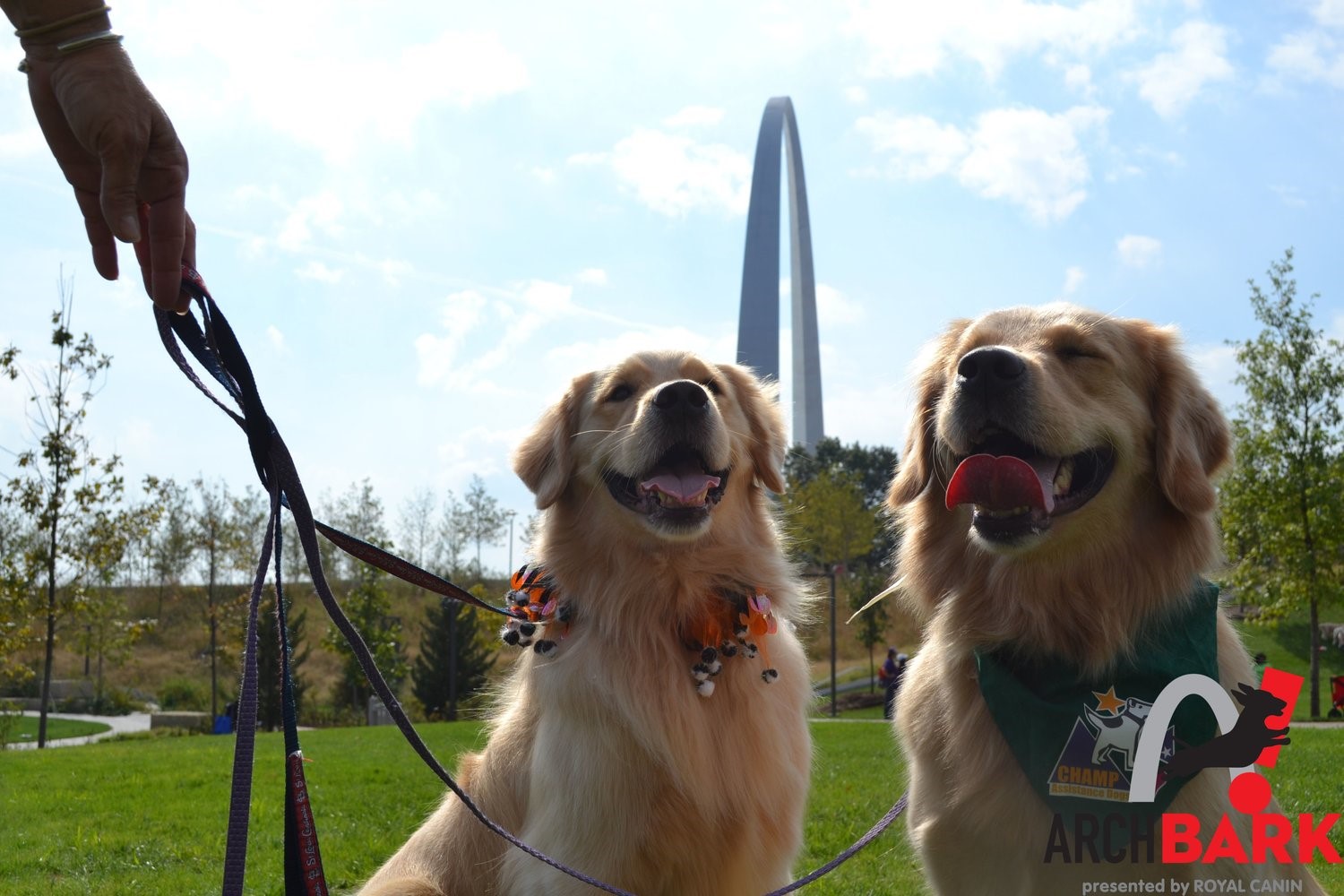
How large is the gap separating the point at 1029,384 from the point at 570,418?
199cm

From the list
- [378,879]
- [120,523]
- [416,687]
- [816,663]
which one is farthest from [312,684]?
[378,879]

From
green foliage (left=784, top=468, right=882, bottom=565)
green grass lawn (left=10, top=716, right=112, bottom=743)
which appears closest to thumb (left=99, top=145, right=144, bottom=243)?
green grass lawn (left=10, top=716, right=112, bottom=743)

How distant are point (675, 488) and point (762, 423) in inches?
27.5

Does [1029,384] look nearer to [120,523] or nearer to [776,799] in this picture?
[776,799]

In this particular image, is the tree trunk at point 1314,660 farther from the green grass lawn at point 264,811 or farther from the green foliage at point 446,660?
the green foliage at point 446,660

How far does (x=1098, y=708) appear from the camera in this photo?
2893mm

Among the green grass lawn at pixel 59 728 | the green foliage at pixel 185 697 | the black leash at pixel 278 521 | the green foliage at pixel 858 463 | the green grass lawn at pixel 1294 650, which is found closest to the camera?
the black leash at pixel 278 521

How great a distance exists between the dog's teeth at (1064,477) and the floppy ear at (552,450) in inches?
75.3

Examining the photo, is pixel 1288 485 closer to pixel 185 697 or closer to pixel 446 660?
pixel 446 660

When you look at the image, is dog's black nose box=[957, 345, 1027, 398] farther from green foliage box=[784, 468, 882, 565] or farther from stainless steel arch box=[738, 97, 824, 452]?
stainless steel arch box=[738, 97, 824, 452]

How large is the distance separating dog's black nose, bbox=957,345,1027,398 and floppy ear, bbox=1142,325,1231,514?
567 mm

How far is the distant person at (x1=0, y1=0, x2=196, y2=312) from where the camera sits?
2404mm

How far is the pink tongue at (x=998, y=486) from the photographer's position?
286 centimetres

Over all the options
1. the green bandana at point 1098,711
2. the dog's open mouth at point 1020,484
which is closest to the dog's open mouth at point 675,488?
the dog's open mouth at point 1020,484
